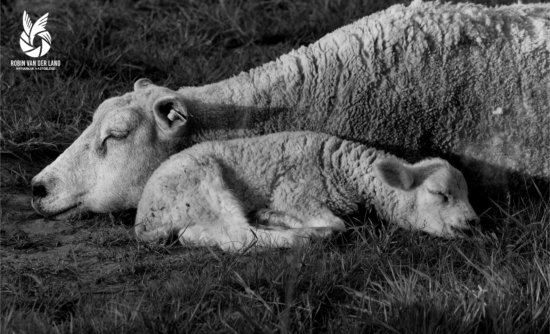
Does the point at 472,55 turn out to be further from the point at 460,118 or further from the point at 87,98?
the point at 87,98

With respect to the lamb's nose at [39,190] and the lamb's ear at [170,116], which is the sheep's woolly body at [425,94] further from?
the lamb's nose at [39,190]

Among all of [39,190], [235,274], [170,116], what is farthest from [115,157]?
[235,274]

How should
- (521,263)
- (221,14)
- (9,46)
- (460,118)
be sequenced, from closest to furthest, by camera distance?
(521,263)
(460,118)
(9,46)
(221,14)

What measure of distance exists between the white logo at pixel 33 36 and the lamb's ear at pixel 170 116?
2.60 m

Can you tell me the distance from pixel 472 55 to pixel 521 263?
164cm

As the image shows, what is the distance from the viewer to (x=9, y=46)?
8.82 metres

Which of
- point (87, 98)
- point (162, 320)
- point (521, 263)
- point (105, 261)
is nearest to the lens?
point (162, 320)

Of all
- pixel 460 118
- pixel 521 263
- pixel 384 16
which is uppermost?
pixel 384 16

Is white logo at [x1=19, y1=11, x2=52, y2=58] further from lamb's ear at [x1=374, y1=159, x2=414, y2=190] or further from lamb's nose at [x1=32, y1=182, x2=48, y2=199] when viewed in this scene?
lamb's ear at [x1=374, y1=159, x2=414, y2=190]

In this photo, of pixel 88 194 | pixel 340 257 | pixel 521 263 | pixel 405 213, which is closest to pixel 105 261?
pixel 88 194

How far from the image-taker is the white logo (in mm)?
8719

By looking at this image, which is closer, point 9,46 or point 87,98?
point 87,98

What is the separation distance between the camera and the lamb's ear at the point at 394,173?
19.2 feet

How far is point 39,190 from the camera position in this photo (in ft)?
22.2
